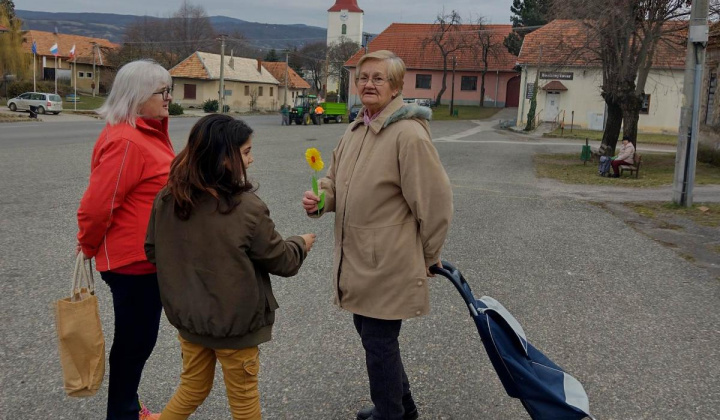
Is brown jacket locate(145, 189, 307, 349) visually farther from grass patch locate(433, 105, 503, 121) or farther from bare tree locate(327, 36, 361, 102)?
bare tree locate(327, 36, 361, 102)

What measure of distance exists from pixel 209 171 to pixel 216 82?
6734 cm

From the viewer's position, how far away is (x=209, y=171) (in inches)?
103

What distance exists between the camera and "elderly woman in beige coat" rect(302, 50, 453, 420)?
2979mm

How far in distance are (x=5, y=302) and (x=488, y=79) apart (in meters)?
63.9

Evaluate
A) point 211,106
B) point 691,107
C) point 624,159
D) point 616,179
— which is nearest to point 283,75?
point 211,106

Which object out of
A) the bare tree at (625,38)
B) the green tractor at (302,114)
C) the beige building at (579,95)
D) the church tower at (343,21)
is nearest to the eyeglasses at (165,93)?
the bare tree at (625,38)

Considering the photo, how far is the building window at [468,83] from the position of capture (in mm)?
66062

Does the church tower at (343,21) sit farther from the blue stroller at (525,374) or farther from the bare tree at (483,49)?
the blue stroller at (525,374)

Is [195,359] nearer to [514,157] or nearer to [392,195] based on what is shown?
[392,195]

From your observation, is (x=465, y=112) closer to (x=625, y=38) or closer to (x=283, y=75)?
(x=283, y=75)

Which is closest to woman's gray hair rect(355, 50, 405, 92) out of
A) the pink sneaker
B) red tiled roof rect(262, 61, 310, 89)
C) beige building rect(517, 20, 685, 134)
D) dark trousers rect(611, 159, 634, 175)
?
the pink sneaker

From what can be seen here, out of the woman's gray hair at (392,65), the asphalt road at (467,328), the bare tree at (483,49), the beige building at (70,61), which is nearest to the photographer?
the woman's gray hair at (392,65)

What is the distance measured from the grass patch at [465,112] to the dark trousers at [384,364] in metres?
49.9

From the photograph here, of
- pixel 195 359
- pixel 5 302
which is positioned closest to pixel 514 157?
pixel 5 302
